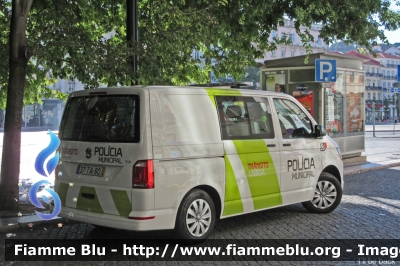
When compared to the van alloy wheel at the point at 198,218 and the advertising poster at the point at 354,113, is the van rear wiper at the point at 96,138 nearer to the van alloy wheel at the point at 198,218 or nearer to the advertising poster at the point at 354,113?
the van alloy wheel at the point at 198,218

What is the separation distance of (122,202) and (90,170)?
0.65m

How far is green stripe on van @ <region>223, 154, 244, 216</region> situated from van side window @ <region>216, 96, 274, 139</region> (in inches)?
17.0

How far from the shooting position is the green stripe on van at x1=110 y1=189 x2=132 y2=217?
17.8 feet

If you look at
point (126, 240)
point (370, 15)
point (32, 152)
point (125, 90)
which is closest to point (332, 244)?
point (126, 240)

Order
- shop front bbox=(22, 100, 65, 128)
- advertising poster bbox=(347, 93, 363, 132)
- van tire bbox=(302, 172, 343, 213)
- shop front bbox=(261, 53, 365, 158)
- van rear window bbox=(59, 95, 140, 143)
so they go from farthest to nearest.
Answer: shop front bbox=(22, 100, 65, 128), advertising poster bbox=(347, 93, 363, 132), shop front bbox=(261, 53, 365, 158), van tire bbox=(302, 172, 343, 213), van rear window bbox=(59, 95, 140, 143)

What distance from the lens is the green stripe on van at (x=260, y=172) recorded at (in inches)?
257

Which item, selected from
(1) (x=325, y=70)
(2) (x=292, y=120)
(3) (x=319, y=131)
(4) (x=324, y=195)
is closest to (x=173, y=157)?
(2) (x=292, y=120)

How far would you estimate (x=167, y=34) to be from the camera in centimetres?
871

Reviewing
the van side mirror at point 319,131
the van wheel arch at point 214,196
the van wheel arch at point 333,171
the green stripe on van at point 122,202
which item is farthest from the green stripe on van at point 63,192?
the van wheel arch at point 333,171

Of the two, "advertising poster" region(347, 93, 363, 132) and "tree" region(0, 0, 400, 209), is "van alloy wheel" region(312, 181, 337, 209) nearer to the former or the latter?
"tree" region(0, 0, 400, 209)

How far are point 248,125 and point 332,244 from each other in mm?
1868

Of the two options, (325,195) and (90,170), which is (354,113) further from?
(90,170)

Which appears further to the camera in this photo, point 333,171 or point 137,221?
point 333,171

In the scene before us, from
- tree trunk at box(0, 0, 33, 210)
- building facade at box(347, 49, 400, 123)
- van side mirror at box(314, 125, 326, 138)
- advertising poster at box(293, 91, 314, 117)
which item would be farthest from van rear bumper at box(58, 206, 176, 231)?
building facade at box(347, 49, 400, 123)
